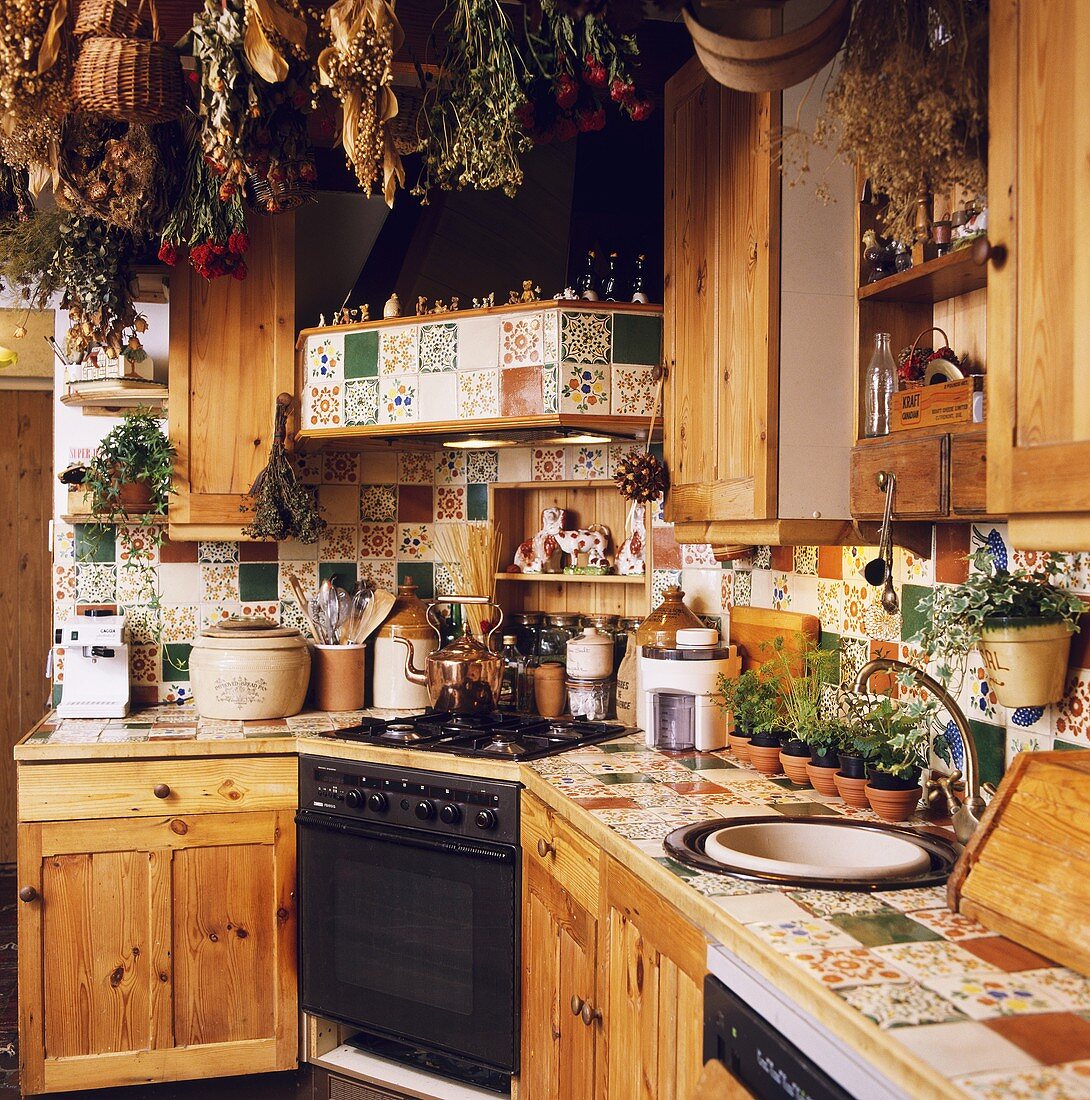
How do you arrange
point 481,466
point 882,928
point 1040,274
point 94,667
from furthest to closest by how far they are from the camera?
point 481,466 → point 94,667 → point 882,928 → point 1040,274

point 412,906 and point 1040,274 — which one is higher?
point 1040,274

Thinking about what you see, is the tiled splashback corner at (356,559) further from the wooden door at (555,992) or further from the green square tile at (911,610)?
the wooden door at (555,992)

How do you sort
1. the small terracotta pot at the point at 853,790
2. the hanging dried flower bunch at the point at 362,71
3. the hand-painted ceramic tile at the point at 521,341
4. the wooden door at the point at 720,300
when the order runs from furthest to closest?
1. the hand-painted ceramic tile at the point at 521,341
2. the wooden door at the point at 720,300
3. the small terracotta pot at the point at 853,790
4. the hanging dried flower bunch at the point at 362,71

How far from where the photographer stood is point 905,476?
2.08 meters

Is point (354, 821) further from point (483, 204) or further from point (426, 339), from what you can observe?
point (483, 204)

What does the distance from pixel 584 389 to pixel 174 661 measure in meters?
1.62

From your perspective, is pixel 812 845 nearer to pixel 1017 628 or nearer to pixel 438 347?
pixel 1017 628

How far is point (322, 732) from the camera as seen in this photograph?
10.3 ft

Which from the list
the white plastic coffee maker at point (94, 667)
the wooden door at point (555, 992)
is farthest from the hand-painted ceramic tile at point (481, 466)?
the wooden door at point (555, 992)

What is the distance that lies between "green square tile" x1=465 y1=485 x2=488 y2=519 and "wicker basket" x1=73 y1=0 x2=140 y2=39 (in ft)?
6.34

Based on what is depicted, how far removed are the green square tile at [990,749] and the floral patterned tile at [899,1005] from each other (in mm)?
836

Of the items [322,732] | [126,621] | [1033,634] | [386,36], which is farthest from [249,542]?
[1033,634]

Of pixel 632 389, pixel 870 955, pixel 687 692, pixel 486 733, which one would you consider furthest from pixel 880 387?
pixel 486 733

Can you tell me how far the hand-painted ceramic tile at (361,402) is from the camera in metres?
3.19
